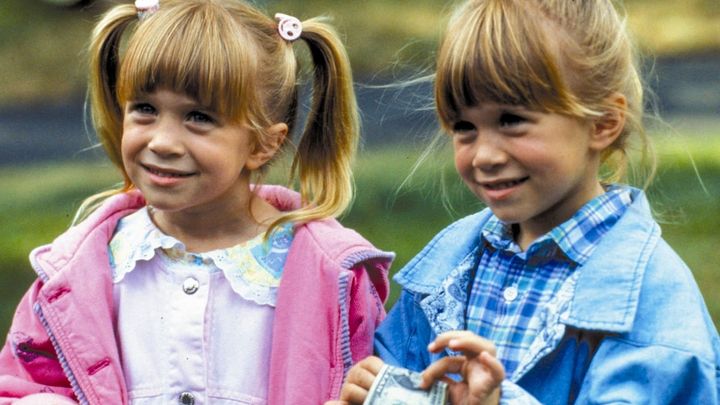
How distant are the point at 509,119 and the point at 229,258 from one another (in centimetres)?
77

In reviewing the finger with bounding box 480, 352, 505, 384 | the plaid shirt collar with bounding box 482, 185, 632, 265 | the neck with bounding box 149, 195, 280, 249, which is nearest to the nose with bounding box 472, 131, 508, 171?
the plaid shirt collar with bounding box 482, 185, 632, 265

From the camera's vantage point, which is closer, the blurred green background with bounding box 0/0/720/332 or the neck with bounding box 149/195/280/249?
the neck with bounding box 149/195/280/249

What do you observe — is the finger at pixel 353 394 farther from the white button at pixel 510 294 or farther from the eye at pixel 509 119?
the eye at pixel 509 119

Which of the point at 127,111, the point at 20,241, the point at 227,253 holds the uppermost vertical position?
the point at 127,111

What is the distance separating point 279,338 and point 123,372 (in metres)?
0.36

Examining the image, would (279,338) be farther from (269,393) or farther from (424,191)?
(424,191)

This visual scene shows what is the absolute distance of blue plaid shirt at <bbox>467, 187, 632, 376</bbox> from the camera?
281 centimetres

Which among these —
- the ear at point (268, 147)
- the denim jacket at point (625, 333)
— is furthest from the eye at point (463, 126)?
the ear at point (268, 147)

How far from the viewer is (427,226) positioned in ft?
19.4

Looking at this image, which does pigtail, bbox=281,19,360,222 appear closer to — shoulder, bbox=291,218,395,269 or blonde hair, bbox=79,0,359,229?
blonde hair, bbox=79,0,359,229

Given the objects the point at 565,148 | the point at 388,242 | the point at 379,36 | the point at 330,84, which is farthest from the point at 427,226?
the point at 565,148

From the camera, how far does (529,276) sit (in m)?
2.86

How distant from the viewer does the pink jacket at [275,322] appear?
10.2 ft

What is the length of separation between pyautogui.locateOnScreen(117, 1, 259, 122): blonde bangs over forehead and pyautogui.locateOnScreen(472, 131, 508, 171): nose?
630 mm
